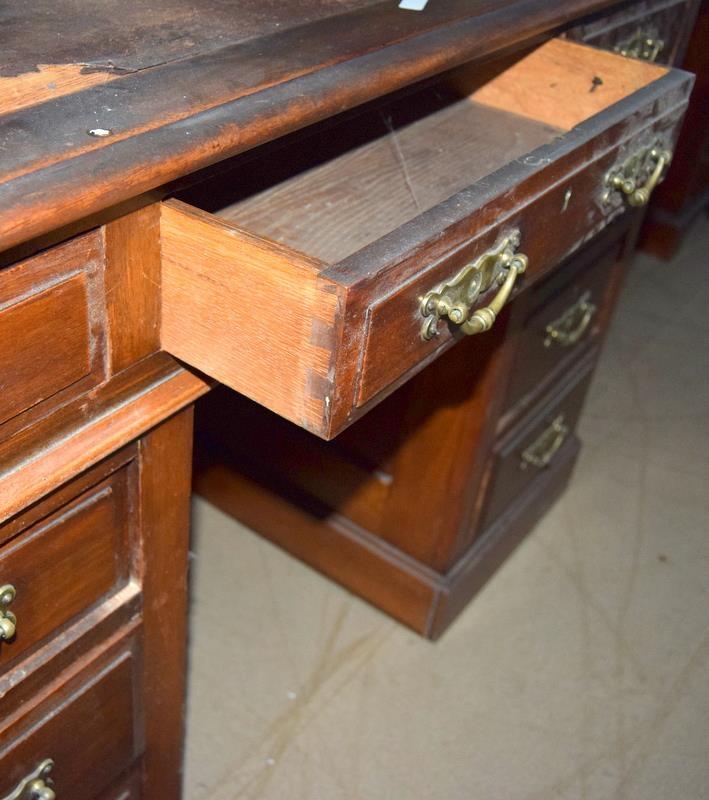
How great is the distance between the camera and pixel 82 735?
84cm

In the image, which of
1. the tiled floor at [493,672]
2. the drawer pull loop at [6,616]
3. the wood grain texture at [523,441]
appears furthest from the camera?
the wood grain texture at [523,441]

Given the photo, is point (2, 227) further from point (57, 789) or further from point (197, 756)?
point (197, 756)

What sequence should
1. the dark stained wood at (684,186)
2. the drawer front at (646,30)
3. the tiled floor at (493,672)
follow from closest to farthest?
1. the drawer front at (646,30)
2. the tiled floor at (493,672)
3. the dark stained wood at (684,186)

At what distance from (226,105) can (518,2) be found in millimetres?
427

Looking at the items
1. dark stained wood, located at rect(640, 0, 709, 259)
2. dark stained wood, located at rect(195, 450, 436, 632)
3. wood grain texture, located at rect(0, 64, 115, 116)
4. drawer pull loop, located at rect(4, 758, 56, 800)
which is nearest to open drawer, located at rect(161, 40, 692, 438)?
wood grain texture, located at rect(0, 64, 115, 116)

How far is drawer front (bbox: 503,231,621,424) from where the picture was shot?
4.10 ft

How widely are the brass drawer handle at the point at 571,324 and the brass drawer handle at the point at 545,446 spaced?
13cm

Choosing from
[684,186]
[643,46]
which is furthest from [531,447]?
[684,186]

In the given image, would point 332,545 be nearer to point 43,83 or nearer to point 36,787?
point 36,787

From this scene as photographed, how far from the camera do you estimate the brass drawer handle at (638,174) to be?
2.91 ft

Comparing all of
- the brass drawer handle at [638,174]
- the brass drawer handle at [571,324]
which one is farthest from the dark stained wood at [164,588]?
the brass drawer handle at [571,324]

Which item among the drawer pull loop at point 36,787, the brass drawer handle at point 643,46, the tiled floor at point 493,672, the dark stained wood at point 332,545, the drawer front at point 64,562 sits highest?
the brass drawer handle at point 643,46

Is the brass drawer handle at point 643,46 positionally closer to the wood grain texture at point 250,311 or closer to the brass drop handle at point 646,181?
the brass drop handle at point 646,181

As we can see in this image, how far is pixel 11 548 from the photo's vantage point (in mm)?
679
